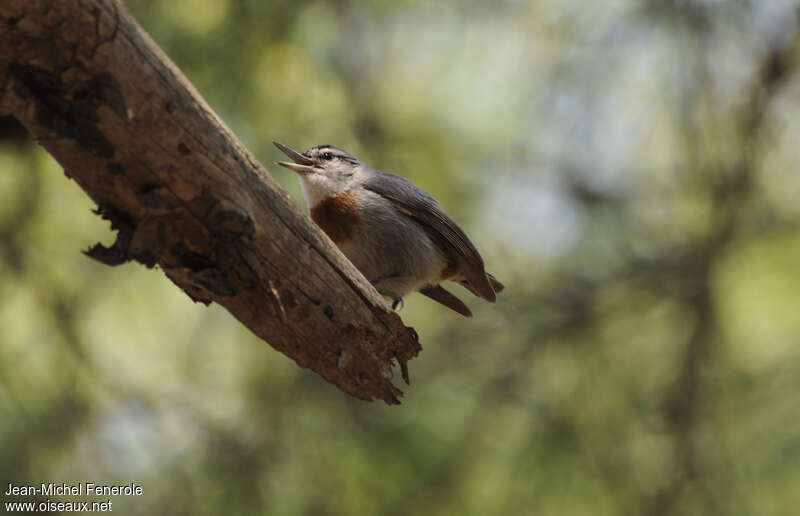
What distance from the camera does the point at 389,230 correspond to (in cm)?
288

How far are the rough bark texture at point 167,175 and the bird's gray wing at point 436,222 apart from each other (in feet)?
2.57

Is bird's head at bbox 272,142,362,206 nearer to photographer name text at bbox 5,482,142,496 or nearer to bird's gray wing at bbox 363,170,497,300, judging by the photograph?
bird's gray wing at bbox 363,170,497,300

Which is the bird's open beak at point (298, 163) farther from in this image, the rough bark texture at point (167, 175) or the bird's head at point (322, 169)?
the rough bark texture at point (167, 175)

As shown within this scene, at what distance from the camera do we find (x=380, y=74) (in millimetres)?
4426

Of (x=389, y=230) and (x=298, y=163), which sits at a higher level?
(x=298, y=163)

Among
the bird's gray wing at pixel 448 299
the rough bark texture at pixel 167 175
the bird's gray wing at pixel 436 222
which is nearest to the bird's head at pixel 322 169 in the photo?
the bird's gray wing at pixel 436 222

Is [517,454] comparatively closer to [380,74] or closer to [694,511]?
[694,511]

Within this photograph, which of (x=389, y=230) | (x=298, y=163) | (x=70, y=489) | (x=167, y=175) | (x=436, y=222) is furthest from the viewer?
(x=70, y=489)

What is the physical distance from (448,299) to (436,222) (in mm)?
389

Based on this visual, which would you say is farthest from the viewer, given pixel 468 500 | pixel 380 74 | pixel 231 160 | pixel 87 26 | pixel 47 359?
pixel 380 74

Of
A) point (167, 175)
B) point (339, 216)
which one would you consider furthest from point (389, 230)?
point (167, 175)

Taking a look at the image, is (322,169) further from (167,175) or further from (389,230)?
(167,175)

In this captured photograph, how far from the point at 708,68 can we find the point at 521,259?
4.83ft

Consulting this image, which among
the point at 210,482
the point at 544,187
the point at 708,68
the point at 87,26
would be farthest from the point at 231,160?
the point at 708,68
